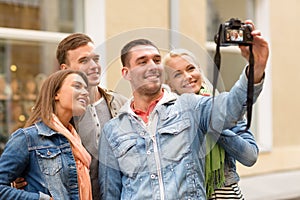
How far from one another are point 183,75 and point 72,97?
0.54m

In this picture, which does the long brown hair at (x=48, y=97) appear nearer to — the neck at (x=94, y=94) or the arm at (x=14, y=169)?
the neck at (x=94, y=94)

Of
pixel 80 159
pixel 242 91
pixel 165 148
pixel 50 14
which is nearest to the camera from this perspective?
pixel 242 91

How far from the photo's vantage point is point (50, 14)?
6.56m

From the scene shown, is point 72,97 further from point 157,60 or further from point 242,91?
point 242,91

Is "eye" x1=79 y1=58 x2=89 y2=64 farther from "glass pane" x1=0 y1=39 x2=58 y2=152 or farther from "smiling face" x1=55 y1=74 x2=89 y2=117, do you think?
"glass pane" x1=0 y1=39 x2=58 y2=152

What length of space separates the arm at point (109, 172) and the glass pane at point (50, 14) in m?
3.95

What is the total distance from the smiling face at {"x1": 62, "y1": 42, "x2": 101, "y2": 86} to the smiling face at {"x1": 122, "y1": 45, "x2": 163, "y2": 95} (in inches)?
10.3

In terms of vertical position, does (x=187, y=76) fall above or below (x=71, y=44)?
below

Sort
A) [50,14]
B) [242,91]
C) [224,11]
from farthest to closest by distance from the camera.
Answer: [224,11] < [50,14] < [242,91]

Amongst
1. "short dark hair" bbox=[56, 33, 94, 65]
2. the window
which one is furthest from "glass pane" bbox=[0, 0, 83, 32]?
"short dark hair" bbox=[56, 33, 94, 65]

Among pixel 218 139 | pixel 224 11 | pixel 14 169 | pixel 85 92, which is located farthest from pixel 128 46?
pixel 224 11

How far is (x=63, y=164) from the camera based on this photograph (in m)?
2.74

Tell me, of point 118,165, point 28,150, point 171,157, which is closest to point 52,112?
point 28,150

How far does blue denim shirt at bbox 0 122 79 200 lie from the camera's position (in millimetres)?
2662
